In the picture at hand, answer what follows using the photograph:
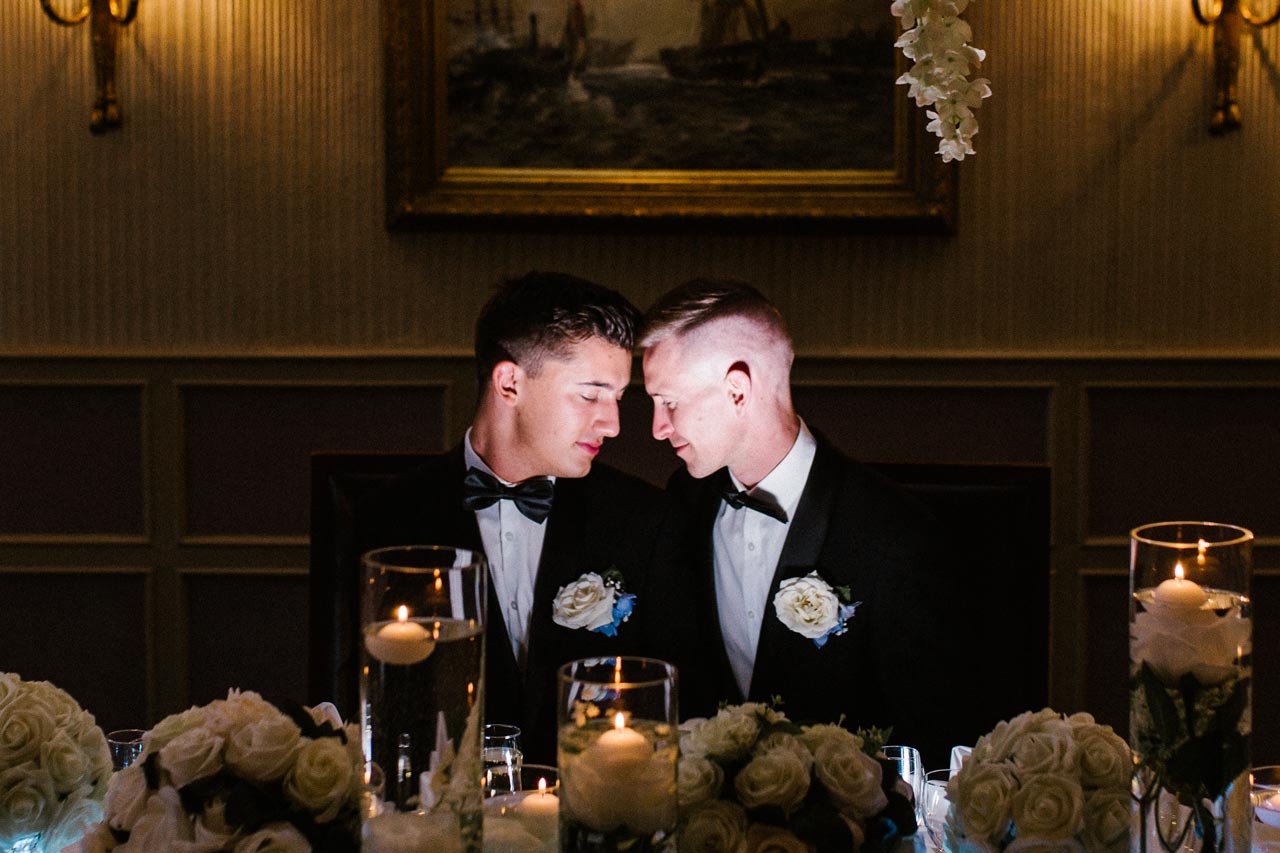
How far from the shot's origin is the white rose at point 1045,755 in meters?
1.36

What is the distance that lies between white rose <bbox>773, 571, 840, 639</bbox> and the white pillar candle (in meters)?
1.04

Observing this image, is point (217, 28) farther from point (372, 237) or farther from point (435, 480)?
point (435, 480)

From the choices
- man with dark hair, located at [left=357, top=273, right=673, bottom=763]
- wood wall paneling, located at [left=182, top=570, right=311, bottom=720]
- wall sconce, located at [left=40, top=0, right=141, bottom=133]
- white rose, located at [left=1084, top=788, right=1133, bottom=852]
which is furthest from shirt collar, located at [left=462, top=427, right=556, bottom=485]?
wall sconce, located at [left=40, top=0, right=141, bottom=133]

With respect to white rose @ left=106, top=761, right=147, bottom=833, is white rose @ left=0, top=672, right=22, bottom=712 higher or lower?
higher

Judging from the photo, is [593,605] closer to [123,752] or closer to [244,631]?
[123,752]

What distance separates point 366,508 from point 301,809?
3.71 feet

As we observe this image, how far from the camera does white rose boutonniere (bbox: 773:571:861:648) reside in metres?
2.15

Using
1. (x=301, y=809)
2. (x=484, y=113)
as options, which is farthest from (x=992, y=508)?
(x=484, y=113)

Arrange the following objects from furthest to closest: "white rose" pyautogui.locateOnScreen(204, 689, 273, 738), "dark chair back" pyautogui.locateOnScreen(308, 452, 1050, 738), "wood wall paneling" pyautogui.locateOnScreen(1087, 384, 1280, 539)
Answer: "wood wall paneling" pyautogui.locateOnScreen(1087, 384, 1280, 539), "dark chair back" pyautogui.locateOnScreen(308, 452, 1050, 738), "white rose" pyautogui.locateOnScreen(204, 689, 273, 738)

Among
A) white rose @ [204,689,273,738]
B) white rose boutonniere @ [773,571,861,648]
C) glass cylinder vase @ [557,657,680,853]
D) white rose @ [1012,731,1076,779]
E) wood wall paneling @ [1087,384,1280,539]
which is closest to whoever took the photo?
glass cylinder vase @ [557,657,680,853]

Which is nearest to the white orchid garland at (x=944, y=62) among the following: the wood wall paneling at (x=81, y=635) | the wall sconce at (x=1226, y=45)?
the wall sconce at (x=1226, y=45)

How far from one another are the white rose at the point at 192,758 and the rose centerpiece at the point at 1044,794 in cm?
73

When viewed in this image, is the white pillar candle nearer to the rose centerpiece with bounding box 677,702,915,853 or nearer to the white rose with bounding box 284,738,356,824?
the white rose with bounding box 284,738,356,824

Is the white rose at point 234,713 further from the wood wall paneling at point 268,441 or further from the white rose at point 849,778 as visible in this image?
the wood wall paneling at point 268,441
